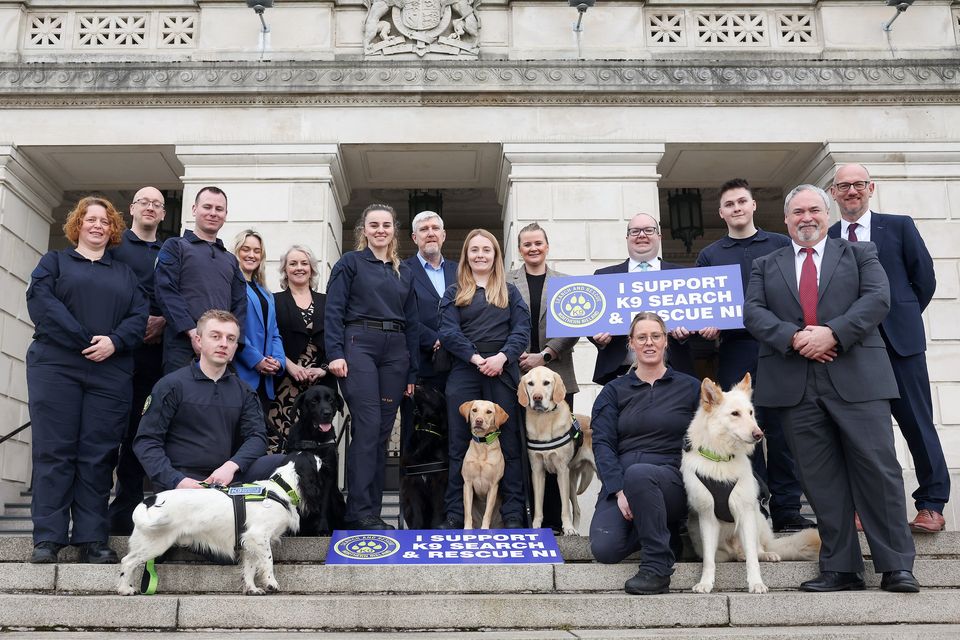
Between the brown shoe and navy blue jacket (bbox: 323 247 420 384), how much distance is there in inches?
141

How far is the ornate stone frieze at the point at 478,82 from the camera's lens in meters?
10.4

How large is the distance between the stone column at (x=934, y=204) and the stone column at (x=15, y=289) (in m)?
10.1

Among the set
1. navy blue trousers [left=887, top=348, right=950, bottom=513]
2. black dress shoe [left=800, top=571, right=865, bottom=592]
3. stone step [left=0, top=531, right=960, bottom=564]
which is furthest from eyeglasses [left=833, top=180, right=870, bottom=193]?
black dress shoe [left=800, top=571, right=865, bottom=592]

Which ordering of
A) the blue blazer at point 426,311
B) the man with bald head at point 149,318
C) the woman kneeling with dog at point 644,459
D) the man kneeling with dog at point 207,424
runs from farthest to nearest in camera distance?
1. the blue blazer at point 426,311
2. the man with bald head at point 149,318
3. the man kneeling with dog at point 207,424
4. the woman kneeling with dog at point 644,459

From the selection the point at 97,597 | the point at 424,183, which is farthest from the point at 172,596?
the point at 424,183

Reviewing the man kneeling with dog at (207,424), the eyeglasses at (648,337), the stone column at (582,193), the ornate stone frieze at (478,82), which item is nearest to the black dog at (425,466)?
the man kneeling with dog at (207,424)

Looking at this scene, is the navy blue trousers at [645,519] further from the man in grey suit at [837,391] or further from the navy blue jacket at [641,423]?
the man in grey suit at [837,391]

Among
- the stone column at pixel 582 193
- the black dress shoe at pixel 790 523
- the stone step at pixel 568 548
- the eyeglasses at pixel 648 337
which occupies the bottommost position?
the stone step at pixel 568 548

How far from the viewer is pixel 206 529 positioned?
15.9 ft

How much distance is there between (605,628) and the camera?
4371 millimetres

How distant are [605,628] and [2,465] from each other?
8.69m

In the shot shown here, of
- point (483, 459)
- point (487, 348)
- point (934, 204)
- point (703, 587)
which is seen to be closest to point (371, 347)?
point (487, 348)

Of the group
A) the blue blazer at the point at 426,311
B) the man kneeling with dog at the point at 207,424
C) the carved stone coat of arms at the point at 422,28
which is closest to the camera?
the man kneeling with dog at the point at 207,424

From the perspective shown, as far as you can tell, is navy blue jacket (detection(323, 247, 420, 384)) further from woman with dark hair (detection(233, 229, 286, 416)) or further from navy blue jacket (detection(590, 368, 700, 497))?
navy blue jacket (detection(590, 368, 700, 497))
